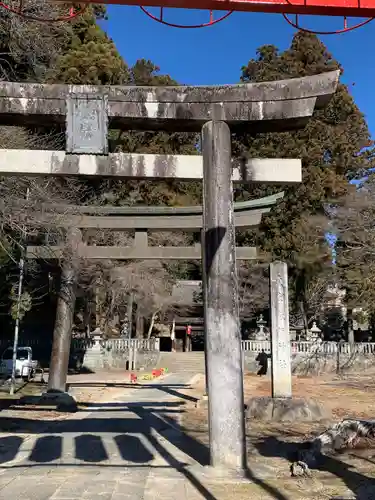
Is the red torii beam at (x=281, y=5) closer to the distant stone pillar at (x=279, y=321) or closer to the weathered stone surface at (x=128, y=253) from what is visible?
the distant stone pillar at (x=279, y=321)

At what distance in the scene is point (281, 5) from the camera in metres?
3.87

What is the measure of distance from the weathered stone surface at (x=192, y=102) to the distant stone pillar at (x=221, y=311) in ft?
0.90

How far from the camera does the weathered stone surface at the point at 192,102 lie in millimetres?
6234

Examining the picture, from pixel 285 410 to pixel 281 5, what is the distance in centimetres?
849

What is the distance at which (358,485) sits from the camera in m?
5.25

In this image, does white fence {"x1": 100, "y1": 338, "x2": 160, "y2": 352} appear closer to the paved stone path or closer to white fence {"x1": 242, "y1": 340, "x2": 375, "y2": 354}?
white fence {"x1": 242, "y1": 340, "x2": 375, "y2": 354}

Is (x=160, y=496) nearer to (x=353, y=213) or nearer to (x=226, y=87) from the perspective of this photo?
(x=226, y=87)

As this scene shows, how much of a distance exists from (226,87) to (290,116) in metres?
0.88

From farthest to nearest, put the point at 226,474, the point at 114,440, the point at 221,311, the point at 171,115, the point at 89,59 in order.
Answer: the point at 89,59 → the point at 114,440 → the point at 171,115 → the point at 221,311 → the point at 226,474

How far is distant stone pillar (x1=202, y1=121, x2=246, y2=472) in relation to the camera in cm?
571

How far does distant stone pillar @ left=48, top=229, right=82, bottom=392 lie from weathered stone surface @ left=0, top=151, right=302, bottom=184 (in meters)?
6.06

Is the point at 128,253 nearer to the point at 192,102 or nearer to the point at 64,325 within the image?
the point at 64,325

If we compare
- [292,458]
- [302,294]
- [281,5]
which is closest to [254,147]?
[302,294]

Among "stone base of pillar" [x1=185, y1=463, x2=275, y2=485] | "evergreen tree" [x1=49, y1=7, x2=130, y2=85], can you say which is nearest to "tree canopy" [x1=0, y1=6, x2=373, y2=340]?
"evergreen tree" [x1=49, y1=7, x2=130, y2=85]
